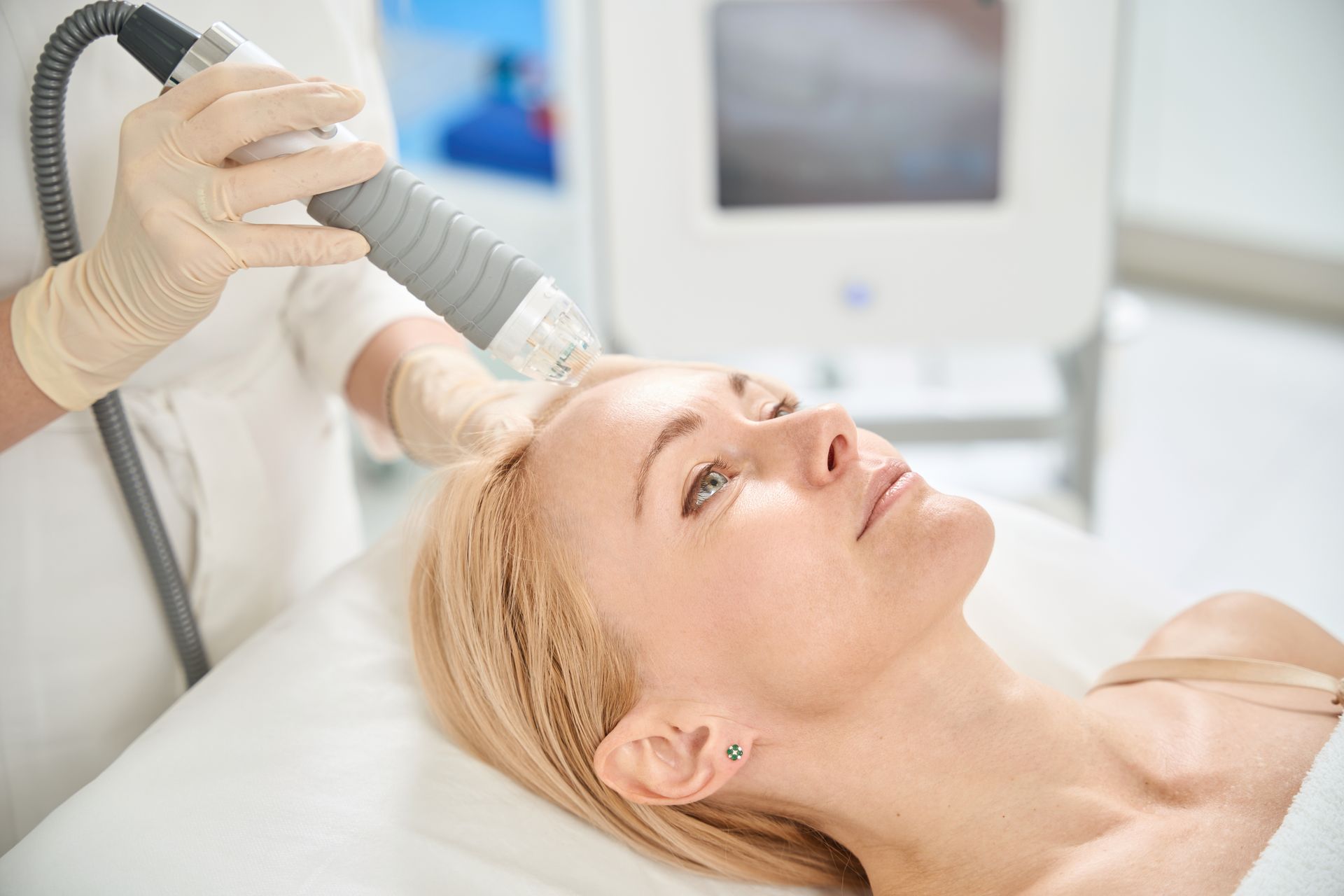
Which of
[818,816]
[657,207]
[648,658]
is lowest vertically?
[818,816]

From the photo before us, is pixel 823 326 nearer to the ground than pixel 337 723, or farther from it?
farther from it

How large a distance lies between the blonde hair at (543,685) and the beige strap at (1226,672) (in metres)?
0.39

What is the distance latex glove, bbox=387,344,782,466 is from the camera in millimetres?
1265

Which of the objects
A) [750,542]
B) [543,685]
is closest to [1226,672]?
[750,542]

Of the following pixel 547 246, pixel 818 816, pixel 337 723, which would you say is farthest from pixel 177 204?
pixel 547 246

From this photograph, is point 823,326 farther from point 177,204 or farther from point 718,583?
point 177,204

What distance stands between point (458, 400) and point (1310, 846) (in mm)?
962

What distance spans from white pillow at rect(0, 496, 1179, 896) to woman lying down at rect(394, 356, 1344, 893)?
45 mm

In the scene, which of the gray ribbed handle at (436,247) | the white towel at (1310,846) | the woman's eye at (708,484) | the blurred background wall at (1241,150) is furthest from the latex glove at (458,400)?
the blurred background wall at (1241,150)

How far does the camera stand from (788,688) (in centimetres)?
103

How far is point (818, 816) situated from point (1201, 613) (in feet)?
1.87

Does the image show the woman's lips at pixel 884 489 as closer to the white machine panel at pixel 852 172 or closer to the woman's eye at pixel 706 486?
the woman's eye at pixel 706 486

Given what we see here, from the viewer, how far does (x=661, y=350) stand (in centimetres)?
212

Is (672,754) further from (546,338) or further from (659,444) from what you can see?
(546,338)
